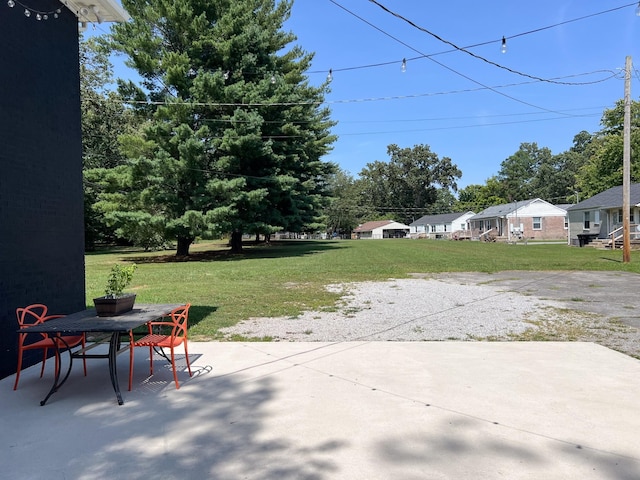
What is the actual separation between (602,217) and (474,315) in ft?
90.1

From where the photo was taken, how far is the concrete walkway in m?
2.49

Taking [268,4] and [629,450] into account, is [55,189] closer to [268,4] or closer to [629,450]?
[629,450]

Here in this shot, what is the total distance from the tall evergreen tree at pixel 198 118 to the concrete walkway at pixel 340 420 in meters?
16.7

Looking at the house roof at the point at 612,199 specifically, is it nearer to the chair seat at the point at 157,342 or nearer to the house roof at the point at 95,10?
the house roof at the point at 95,10

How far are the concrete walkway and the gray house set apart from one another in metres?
26.3

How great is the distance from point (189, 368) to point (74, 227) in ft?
9.15

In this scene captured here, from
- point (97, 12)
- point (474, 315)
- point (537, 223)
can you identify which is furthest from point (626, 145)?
point (537, 223)

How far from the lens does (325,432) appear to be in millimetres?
2920

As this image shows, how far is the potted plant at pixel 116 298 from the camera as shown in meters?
3.94

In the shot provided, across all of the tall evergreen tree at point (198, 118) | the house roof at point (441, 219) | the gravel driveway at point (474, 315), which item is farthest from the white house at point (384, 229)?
the gravel driveway at point (474, 315)

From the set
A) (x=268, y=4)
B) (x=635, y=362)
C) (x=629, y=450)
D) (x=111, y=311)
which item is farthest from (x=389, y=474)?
(x=268, y=4)

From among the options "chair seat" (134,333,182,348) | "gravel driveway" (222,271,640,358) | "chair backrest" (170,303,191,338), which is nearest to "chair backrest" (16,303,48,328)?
"chair seat" (134,333,182,348)

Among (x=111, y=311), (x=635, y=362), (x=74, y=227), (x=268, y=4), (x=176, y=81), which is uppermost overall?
(x=268, y=4)

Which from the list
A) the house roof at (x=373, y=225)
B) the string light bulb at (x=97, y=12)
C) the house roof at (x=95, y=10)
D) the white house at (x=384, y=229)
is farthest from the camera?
the house roof at (x=373, y=225)
